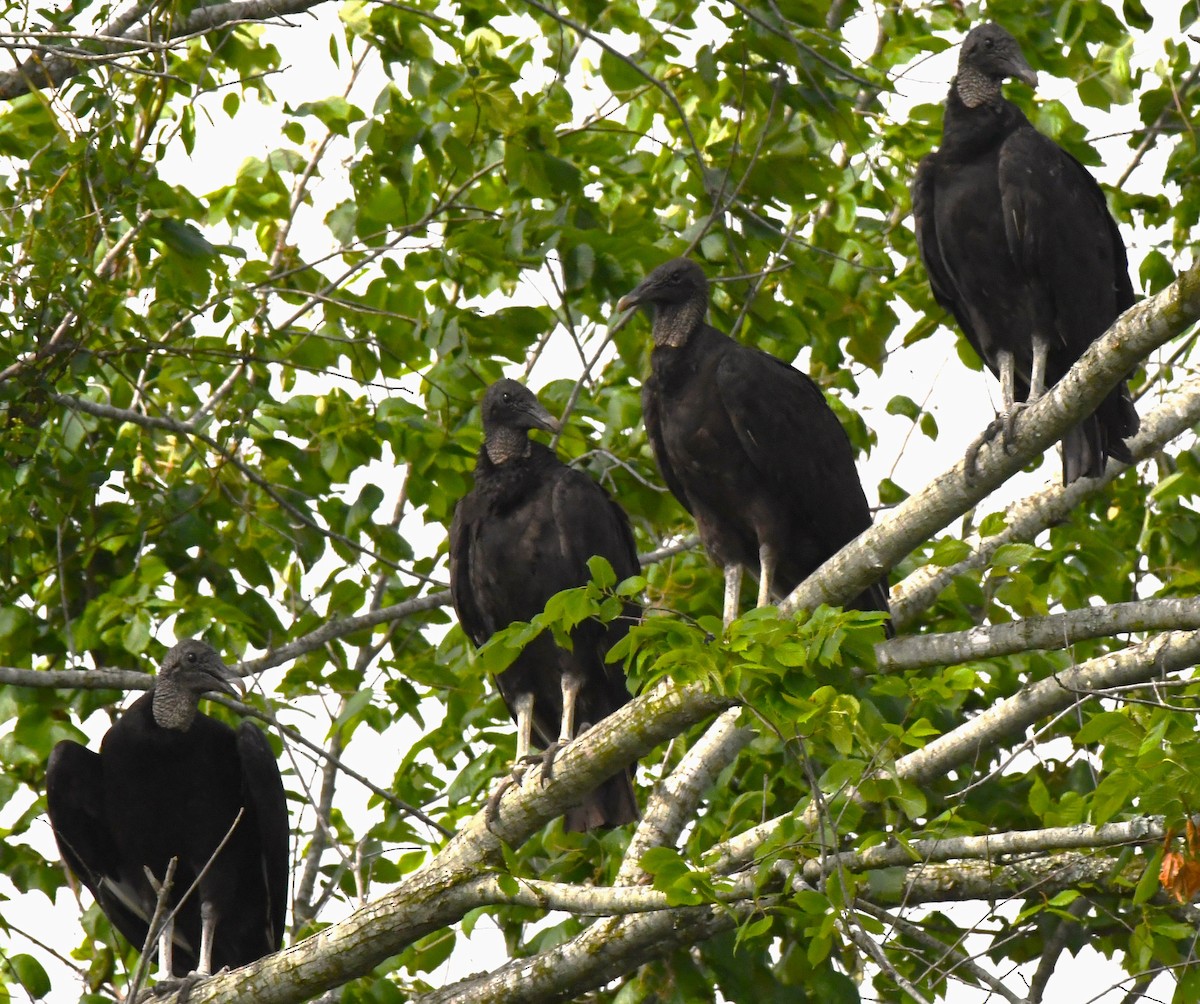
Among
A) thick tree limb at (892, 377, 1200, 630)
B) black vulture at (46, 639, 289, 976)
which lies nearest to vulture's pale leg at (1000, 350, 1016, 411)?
thick tree limb at (892, 377, 1200, 630)

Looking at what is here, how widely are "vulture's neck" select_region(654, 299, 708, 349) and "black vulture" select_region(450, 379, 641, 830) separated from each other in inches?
16.4

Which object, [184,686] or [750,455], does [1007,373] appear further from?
[184,686]

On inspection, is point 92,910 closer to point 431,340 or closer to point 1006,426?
point 431,340

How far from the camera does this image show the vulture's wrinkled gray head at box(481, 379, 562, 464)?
4.63 metres

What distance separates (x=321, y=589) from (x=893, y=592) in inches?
81.7

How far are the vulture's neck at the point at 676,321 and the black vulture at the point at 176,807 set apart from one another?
1524 millimetres

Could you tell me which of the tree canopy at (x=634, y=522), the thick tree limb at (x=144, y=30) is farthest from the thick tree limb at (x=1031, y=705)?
the thick tree limb at (x=144, y=30)

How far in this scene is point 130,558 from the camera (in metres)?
4.93

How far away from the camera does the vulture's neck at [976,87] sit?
443cm

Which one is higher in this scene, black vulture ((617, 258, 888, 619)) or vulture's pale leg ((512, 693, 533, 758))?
black vulture ((617, 258, 888, 619))

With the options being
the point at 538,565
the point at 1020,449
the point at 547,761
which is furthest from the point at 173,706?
the point at 1020,449

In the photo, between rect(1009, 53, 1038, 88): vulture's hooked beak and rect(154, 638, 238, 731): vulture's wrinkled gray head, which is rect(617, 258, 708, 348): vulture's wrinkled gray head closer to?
rect(1009, 53, 1038, 88): vulture's hooked beak

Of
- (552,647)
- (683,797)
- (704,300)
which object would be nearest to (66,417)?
(552,647)

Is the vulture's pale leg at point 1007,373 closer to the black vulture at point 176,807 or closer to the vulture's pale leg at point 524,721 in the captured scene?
the vulture's pale leg at point 524,721
